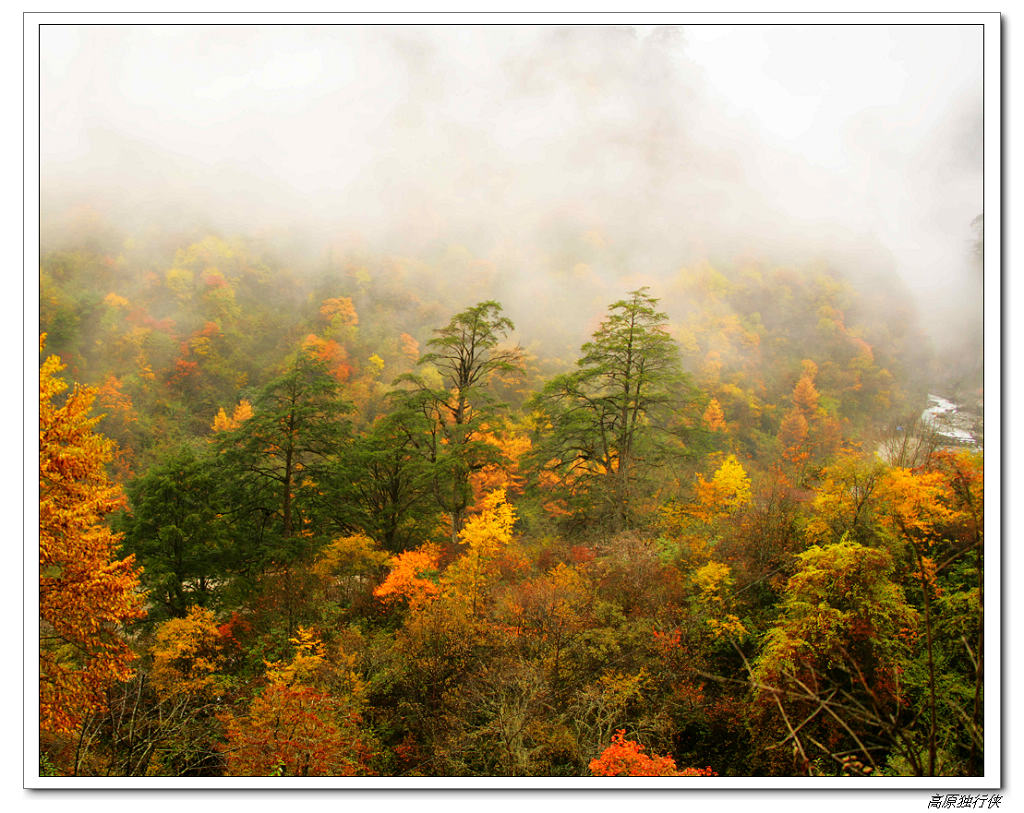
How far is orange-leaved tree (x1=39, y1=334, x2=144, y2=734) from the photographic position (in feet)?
23.0

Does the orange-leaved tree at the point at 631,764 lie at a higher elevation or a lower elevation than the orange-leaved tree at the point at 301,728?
lower

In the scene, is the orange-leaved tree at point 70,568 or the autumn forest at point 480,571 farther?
the autumn forest at point 480,571

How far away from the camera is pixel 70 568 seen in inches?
278

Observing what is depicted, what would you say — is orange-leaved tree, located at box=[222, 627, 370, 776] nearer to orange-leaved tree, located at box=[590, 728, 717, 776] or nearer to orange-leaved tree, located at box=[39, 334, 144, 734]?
orange-leaved tree, located at box=[39, 334, 144, 734]

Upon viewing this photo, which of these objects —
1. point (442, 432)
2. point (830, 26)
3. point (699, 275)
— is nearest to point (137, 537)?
point (442, 432)

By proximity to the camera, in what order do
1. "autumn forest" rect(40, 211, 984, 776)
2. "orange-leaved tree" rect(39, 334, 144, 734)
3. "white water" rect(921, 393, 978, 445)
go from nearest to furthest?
"orange-leaved tree" rect(39, 334, 144, 734), "autumn forest" rect(40, 211, 984, 776), "white water" rect(921, 393, 978, 445)

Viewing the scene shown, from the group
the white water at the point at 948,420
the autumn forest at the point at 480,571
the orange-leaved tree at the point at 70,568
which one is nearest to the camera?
the orange-leaved tree at the point at 70,568

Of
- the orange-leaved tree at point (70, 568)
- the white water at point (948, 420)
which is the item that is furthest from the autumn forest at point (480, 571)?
the white water at point (948, 420)

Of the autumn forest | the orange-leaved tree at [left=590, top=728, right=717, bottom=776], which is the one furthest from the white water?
the orange-leaved tree at [left=590, top=728, right=717, bottom=776]

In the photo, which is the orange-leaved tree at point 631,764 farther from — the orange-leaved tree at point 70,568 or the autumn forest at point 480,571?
the orange-leaved tree at point 70,568

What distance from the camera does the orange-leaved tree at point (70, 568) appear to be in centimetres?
700

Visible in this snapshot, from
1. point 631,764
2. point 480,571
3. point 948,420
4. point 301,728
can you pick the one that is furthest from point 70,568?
point 948,420

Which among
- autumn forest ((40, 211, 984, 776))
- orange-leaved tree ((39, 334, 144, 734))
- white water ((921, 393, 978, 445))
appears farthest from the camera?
white water ((921, 393, 978, 445))
